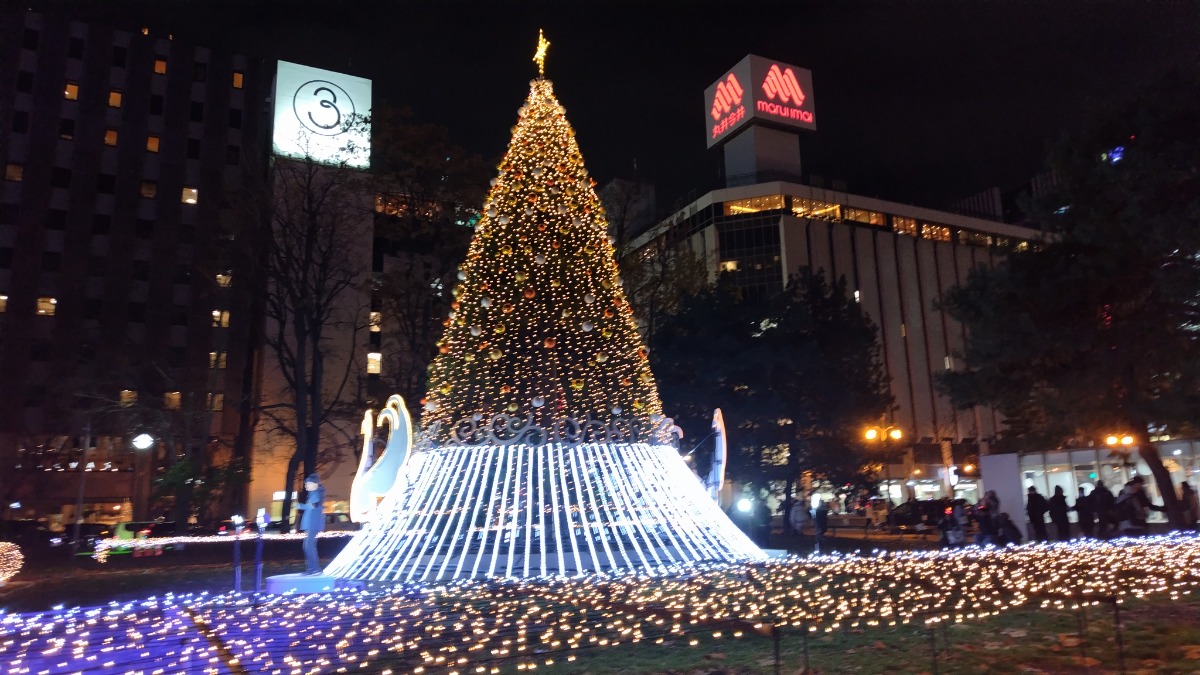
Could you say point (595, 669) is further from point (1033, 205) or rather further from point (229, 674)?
point (1033, 205)

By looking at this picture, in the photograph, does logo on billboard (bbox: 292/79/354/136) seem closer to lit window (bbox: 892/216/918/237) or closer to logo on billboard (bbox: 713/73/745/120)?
logo on billboard (bbox: 713/73/745/120)

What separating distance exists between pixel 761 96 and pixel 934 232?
1881cm

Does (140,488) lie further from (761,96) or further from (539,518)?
(761,96)

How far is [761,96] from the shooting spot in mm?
59906

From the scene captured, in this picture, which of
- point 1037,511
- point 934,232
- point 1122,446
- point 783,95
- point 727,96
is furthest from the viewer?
point 934,232

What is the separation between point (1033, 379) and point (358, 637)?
48.8 feet

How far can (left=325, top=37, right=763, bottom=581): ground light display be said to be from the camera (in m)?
11.7

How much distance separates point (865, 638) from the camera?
7.04 metres

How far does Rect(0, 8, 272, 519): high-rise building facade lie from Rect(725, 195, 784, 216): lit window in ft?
105

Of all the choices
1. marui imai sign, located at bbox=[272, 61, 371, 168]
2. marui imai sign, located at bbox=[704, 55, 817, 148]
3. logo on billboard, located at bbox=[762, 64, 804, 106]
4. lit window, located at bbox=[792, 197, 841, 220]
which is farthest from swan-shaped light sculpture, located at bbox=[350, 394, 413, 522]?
logo on billboard, located at bbox=[762, 64, 804, 106]

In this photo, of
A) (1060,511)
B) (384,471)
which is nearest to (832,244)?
(1060,511)

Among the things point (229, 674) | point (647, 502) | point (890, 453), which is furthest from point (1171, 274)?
point (890, 453)

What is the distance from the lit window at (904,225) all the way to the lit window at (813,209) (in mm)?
5893

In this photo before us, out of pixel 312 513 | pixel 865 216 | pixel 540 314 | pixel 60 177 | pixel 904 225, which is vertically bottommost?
pixel 312 513
